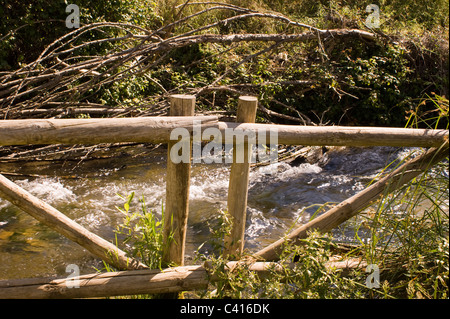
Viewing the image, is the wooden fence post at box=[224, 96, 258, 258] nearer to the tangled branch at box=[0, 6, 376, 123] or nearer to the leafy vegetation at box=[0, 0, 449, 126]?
the tangled branch at box=[0, 6, 376, 123]

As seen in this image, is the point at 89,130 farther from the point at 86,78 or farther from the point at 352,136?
the point at 86,78

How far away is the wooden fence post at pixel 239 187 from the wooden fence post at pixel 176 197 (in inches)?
13.8

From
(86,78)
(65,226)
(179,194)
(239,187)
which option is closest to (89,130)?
(179,194)

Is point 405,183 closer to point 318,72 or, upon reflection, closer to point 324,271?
point 324,271

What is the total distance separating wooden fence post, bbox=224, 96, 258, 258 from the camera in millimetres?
3162

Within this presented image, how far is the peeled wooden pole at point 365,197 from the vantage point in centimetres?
324

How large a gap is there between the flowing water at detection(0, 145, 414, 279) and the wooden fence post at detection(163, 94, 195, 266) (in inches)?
48.6

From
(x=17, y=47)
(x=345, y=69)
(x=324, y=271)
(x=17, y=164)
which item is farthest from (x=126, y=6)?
(x=324, y=271)

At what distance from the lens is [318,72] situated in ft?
27.4

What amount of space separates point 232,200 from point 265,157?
4281 millimetres

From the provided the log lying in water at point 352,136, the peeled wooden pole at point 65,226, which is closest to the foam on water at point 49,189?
the peeled wooden pole at point 65,226

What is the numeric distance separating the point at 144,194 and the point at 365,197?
10.9 ft

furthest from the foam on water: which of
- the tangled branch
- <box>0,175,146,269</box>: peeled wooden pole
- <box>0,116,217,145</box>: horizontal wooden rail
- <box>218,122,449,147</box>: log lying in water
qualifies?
<box>218,122,449,147</box>: log lying in water

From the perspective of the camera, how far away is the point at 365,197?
3396 millimetres
